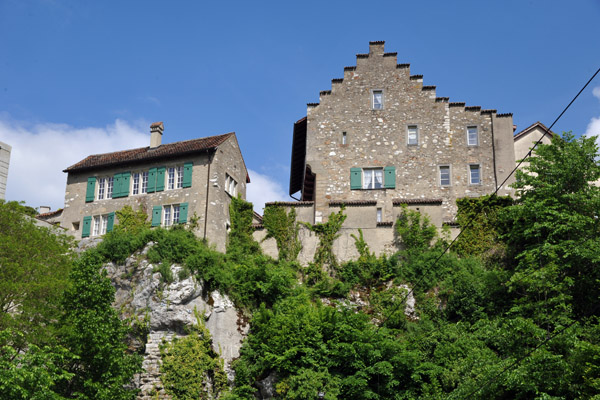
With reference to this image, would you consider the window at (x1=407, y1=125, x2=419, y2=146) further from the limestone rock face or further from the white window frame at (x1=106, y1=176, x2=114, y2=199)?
the white window frame at (x1=106, y1=176, x2=114, y2=199)

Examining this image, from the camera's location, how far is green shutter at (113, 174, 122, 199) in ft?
129

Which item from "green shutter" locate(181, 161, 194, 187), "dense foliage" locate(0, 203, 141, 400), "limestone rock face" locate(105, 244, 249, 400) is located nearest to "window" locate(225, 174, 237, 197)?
"green shutter" locate(181, 161, 194, 187)

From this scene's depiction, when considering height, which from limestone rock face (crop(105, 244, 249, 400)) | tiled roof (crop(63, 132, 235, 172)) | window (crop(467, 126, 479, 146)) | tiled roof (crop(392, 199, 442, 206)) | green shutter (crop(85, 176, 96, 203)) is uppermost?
window (crop(467, 126, 479, 146))

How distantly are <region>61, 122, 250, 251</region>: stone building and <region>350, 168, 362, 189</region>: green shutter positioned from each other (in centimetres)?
640

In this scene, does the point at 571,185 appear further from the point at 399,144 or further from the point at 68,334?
the point at 68,334

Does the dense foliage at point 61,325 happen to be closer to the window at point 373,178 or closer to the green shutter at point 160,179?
the green shutter at point 160,179

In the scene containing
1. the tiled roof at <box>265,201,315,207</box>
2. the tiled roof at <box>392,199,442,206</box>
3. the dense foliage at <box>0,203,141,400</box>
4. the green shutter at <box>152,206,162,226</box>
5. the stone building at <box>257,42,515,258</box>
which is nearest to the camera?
the dense foliage at <box>0,203,141,400</box>

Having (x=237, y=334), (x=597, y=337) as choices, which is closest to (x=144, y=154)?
(x=237, y=334)

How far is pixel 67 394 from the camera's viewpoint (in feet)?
83.1

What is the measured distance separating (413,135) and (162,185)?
47.1ft

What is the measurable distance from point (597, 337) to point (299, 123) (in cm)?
2272

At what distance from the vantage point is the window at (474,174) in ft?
125

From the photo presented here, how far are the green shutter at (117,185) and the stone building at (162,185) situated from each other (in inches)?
1.6

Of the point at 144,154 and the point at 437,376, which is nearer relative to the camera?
the point at 437,376
